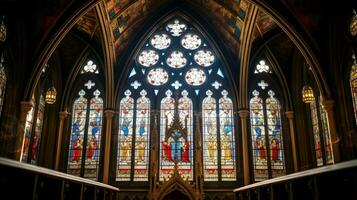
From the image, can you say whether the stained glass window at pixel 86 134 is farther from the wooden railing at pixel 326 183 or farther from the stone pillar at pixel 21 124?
the wooden railing at pixel 326 183

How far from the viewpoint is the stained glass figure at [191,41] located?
20328 millimetres

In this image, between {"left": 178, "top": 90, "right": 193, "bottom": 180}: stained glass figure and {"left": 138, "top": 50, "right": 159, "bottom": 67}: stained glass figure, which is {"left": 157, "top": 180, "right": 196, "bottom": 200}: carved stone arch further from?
{"left": 138, "top": 50, "right": 159, "bottom": 67}: stained glass figure

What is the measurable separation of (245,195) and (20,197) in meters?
8.86

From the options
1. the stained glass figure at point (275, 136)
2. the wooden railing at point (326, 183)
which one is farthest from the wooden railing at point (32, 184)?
the stained glass figure at point (275, 136)

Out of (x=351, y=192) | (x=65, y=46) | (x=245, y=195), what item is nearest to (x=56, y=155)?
(x=65, y=46)

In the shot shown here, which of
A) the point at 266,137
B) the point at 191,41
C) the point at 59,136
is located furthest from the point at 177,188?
the point at 191,41

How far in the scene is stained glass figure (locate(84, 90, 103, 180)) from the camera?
17938 millimetres

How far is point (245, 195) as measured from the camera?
13375 millimetres

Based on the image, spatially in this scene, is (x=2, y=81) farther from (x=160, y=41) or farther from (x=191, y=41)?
(x=191, y=41)

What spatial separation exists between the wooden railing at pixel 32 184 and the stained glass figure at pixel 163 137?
8572mm

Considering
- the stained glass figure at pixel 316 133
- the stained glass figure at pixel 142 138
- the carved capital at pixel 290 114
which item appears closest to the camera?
the stained glass figure at pixel 316 133

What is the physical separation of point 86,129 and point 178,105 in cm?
514

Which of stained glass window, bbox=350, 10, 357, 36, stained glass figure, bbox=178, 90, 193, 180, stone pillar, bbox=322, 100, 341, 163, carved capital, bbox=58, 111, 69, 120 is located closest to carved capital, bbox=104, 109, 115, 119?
carved capital, bbox=58, 111, 69, 120

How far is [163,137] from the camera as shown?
18.3 m
